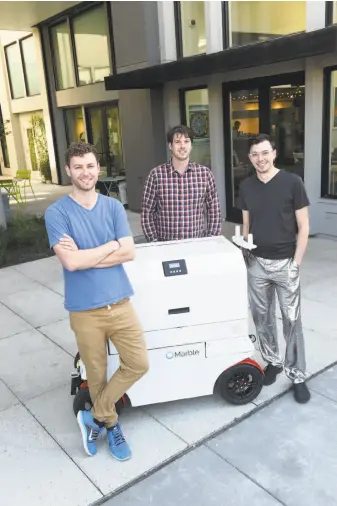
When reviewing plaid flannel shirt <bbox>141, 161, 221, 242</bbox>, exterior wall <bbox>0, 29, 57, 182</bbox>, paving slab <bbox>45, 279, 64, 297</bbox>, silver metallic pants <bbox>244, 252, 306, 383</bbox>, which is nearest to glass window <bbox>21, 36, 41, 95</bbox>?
exterior wall <bbox>0, 29, 57, 182</bbox>

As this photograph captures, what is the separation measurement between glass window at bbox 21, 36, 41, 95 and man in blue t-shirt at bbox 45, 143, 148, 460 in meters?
14.3

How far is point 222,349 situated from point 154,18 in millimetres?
7571

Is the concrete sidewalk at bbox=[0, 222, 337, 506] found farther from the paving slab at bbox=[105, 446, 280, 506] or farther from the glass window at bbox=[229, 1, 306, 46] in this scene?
the glass window at bbox=[229, 1, 306, 46]

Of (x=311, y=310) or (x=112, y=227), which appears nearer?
(x=112, y=227)

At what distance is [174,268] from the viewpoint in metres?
2.67

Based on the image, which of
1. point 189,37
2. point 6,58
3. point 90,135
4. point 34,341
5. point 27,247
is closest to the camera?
point 34,341

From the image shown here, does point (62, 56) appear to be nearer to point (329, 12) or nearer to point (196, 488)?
point (329, 12)

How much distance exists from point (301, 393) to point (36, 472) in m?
1.70

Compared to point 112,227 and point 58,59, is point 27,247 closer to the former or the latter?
point 112,227

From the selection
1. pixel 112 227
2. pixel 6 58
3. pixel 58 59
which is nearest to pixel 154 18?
pixel 58 59

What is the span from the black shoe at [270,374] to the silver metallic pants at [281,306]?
4cm

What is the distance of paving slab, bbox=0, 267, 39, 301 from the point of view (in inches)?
222

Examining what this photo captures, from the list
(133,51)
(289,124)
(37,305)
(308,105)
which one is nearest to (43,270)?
(37,305)

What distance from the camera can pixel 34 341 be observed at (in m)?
4.19
